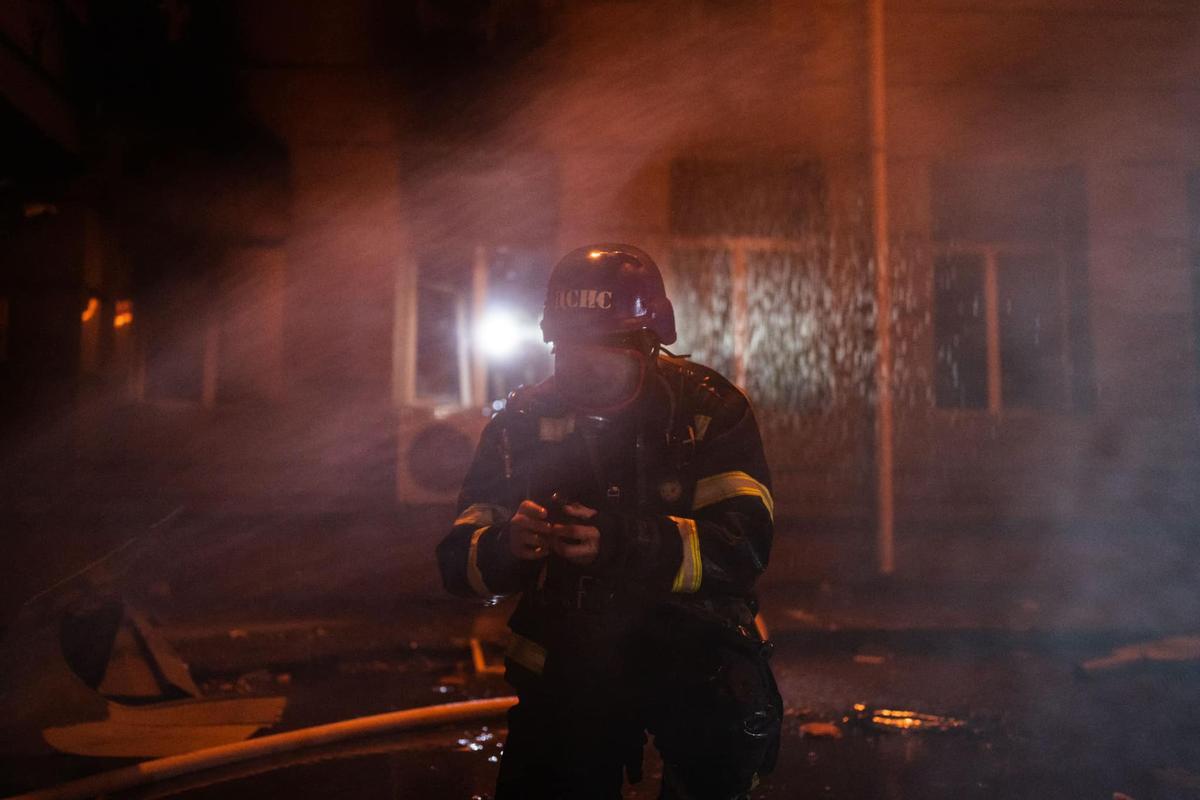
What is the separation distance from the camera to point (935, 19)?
7.91m

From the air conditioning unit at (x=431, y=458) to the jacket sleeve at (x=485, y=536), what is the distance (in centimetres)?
517

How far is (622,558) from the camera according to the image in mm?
1941

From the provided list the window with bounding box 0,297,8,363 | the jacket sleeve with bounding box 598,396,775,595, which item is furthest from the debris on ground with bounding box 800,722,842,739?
the window with bounding box 0,297,8,363

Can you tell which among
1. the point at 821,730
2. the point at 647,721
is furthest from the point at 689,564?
the point at 821,730

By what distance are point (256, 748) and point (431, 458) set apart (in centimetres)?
399

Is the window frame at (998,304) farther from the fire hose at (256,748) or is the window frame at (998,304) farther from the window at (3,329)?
the window at (3,329)

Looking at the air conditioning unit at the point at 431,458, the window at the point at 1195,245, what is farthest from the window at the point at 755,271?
the window at the point at 1195,245

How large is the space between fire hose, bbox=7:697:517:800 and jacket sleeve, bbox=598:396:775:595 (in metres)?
2.20

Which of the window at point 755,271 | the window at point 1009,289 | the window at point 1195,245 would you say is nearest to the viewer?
the window at point 755,271

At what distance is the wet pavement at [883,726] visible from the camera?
11.7 ft

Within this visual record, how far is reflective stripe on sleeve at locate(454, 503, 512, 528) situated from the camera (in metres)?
2.22

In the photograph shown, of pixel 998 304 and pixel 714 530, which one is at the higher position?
pixel 998 304

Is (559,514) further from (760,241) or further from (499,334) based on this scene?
(760,241)

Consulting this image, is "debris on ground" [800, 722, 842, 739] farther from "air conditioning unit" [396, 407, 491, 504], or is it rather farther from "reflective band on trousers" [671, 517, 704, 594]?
"air conditioning unit" [396, 407, 491, 504]
